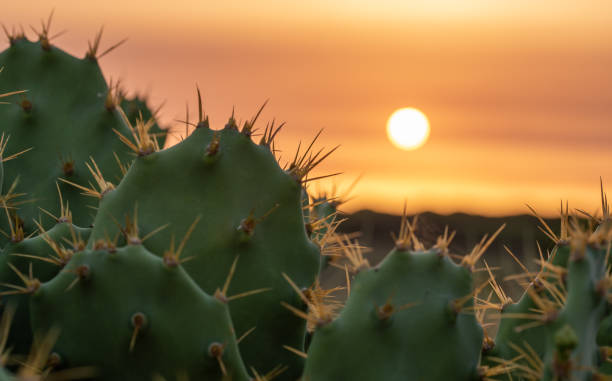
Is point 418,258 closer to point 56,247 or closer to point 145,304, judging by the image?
point 145,304

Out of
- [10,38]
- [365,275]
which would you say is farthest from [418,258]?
[10,38]

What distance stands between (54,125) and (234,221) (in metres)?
0.78

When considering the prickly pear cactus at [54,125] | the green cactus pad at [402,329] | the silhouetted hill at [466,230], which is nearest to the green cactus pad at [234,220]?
the green cactus pad at [402,329]

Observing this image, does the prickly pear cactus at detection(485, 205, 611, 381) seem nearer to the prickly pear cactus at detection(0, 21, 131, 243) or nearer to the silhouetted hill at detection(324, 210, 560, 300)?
the prickly pear cactus at detection(0, 21, 131, 243)

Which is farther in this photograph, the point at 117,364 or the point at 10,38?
the point at 10,38

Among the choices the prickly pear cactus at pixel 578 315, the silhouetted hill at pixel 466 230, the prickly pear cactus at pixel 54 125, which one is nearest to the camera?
the prickly pear cactus at pixel 578 315

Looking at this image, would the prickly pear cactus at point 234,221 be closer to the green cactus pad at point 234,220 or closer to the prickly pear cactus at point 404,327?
the green cactus pad at point 234,220

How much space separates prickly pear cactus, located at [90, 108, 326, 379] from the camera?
1625 mm

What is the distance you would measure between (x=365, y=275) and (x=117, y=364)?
1.60ft

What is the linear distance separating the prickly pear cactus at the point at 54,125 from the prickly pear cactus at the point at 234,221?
45 cm

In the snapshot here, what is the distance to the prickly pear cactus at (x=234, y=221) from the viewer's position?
5.33ft

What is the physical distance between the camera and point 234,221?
1647 millimetres

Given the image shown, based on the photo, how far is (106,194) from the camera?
170 centimetres

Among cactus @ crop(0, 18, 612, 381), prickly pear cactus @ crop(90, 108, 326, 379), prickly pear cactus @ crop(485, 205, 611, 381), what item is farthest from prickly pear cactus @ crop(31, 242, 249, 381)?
prickly pear cactus @ crop(485, 205, 611, 381)
